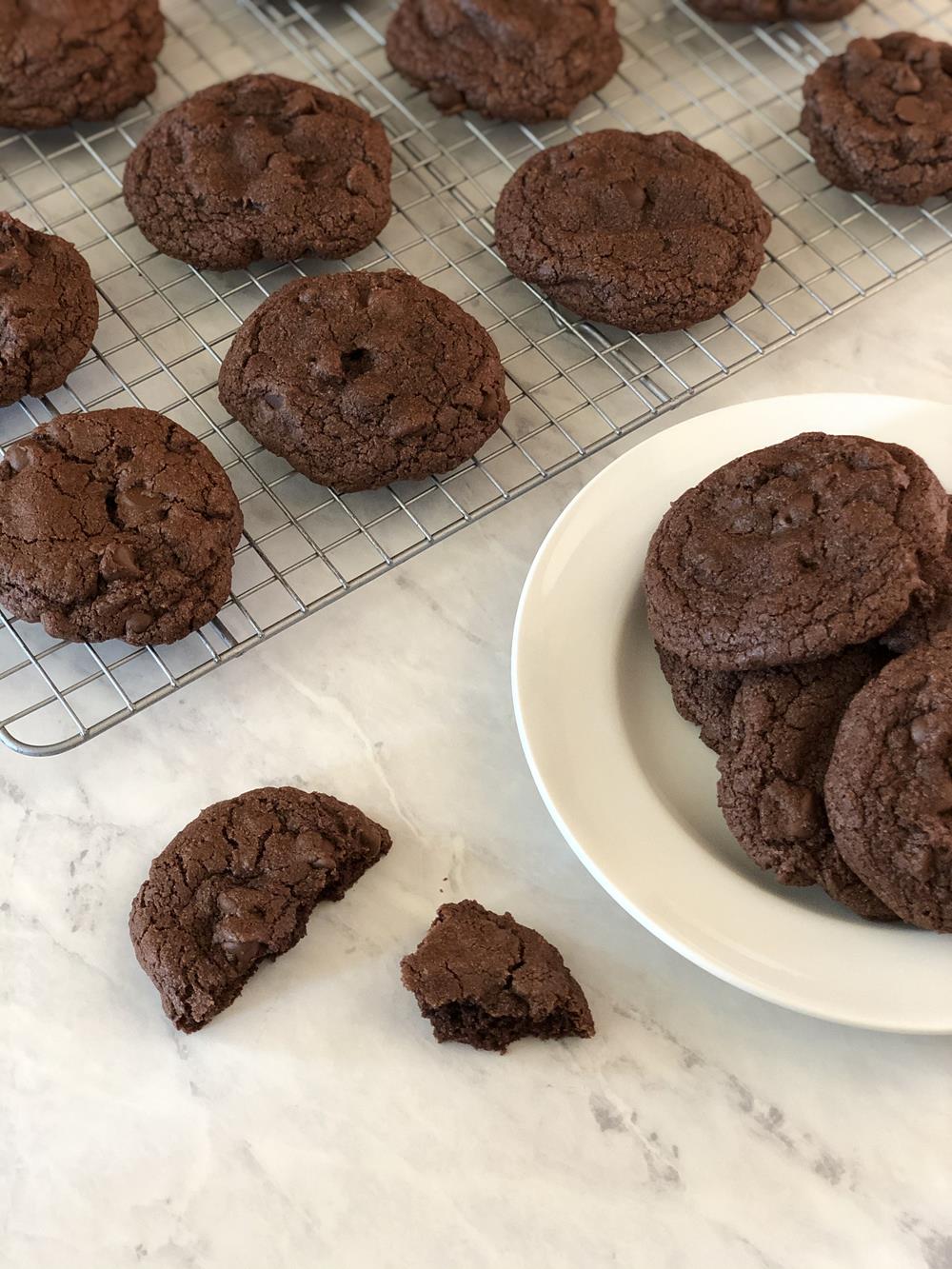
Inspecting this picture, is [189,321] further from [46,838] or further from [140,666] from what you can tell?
[46,838]

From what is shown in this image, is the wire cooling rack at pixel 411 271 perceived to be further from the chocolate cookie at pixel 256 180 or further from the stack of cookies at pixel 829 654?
the stack of cookies at pixel 829 654

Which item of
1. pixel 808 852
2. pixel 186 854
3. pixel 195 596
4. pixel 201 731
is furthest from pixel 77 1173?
pixel 808 852

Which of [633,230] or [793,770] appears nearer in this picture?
[793,770]

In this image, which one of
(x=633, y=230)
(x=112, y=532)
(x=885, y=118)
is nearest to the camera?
(x=112, y=532)

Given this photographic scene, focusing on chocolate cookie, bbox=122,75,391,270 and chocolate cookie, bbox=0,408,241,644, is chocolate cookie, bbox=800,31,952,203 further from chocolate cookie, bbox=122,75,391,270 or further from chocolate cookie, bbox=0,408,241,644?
chocolate cookie, bbox=0,408,241,644

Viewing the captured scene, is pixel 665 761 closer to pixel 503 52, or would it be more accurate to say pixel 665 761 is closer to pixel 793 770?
pixel 793 770

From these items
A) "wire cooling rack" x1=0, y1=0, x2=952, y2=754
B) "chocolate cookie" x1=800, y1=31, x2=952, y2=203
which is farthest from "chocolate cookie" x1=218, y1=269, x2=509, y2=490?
"chocolate cookie" x1=800, y1=31, x2=952, y2=203

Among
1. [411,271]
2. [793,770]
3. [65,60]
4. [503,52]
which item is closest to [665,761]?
[793,770]

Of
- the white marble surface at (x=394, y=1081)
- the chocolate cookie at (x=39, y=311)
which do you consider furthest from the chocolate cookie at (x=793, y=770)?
the chocolate cookie at (x=39, y=311)

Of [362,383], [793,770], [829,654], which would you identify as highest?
[362,383]
